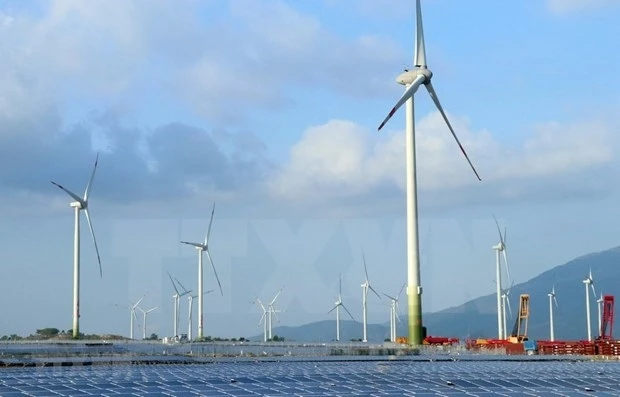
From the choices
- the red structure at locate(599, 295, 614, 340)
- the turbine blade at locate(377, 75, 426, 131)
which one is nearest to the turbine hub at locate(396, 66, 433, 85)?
the turbine blade at locate(377, 75, 426, 131)

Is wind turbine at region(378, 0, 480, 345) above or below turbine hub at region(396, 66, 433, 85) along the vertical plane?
below

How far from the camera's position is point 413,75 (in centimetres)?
11594

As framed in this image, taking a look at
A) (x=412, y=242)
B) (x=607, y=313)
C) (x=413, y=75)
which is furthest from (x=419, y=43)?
(x=607, y=313)

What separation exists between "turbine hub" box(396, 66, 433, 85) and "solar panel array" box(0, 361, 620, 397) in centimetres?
5074

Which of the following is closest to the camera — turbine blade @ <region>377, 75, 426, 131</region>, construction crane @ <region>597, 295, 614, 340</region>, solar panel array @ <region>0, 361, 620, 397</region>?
solar panel array @ <region>0, 361, 620, 397</region>

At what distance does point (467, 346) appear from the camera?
12069cm

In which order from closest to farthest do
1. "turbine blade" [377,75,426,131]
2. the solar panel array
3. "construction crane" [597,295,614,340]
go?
the solar panel array
"turbine blade" [377,75,426,131]
"construction crane" [597,295,614,340]

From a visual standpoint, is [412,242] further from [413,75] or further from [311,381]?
[311,381]

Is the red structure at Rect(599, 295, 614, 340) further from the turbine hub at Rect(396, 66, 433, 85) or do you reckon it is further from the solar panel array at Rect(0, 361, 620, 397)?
the solar panel array at Rect(0, 361, 620, 397)

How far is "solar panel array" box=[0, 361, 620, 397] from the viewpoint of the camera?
49.7m

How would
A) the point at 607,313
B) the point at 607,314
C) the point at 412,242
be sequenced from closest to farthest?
the point at 412,242 → the point at 607,313 → the point at 607,314

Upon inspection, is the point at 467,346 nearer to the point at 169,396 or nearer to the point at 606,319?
the point at 606,319

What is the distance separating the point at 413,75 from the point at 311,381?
215 ft

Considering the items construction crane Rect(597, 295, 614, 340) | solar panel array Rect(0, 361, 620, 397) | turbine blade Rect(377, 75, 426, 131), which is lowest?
solar panel array Rect(0, 361, 620, 397)
